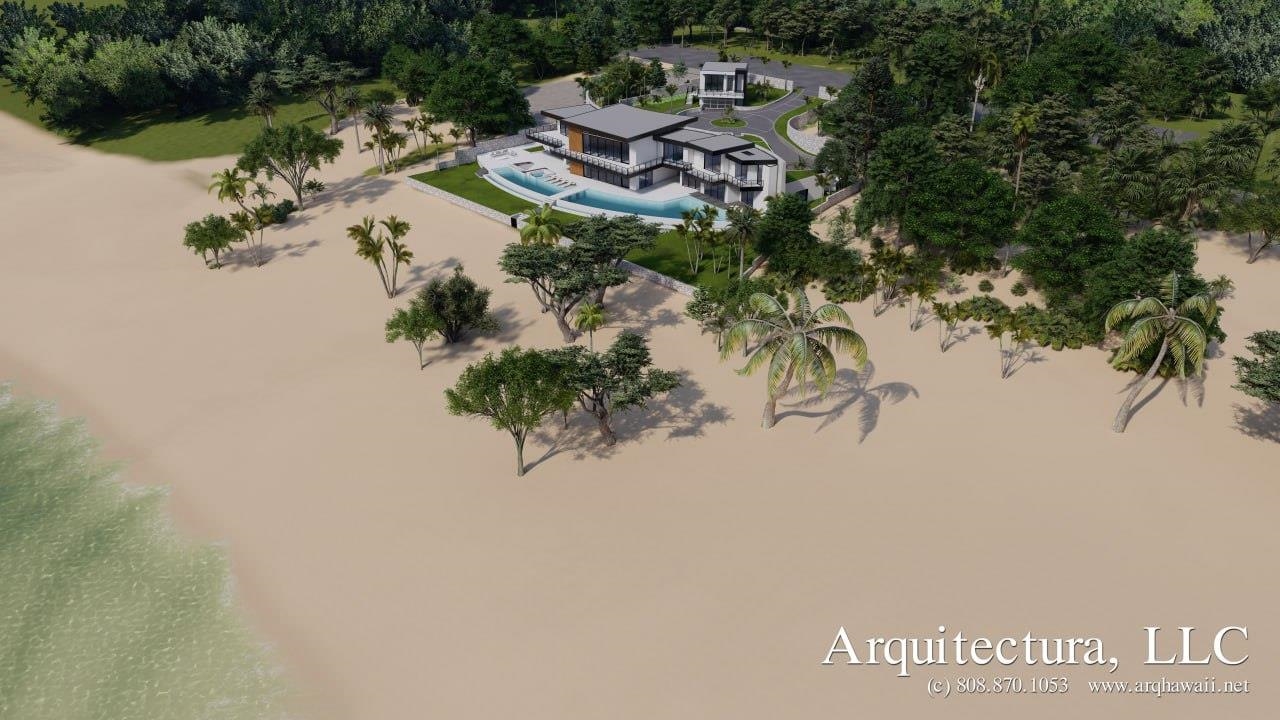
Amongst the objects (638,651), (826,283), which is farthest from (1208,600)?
(826,283)

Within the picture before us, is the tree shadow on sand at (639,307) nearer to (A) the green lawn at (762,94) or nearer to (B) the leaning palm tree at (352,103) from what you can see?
(B) the leaning palm tree at (352,103)

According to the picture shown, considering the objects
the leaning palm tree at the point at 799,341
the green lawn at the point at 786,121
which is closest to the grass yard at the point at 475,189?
the green lawn at the point at 786,121

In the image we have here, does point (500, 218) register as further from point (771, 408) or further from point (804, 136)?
point (771, 408)

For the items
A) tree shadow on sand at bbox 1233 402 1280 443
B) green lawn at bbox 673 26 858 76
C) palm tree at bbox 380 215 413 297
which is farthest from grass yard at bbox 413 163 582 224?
green lawn at bbox 673 26 858 76

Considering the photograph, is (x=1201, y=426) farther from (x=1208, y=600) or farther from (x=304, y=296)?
(x=304, y=296)

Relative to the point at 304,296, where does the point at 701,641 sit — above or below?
below

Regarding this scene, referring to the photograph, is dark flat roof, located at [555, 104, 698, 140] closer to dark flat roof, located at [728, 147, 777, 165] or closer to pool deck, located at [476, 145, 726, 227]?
pool deck, located at [476, 145, 726, 227]
